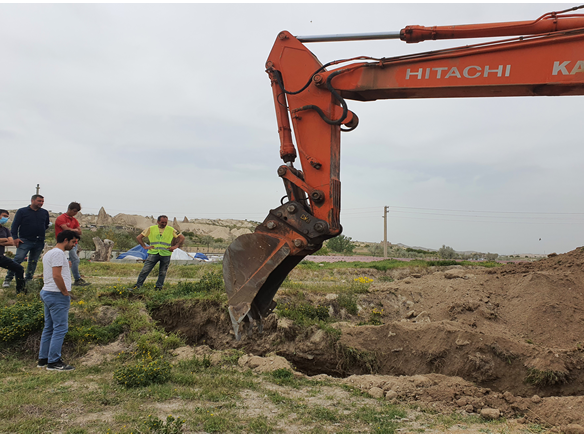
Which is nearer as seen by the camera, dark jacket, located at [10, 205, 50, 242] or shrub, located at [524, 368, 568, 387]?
shrub, located at [524, 368, 568, 387]

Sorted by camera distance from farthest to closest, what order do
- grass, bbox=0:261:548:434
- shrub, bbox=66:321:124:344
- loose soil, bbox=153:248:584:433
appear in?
shrub, bbox=66:321:124:344
loose soil, bbox=153:248:584:433
grass, bbox=0:261:548:434

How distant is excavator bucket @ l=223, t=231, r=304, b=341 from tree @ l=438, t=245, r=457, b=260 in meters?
30.8

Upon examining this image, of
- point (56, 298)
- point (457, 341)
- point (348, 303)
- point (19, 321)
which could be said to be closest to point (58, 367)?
point (56, 298)

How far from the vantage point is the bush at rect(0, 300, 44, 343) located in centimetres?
639

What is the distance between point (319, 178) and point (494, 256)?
1603 inches

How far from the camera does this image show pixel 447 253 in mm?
33406

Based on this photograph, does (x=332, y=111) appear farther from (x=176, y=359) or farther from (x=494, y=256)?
(x=494, y=256)

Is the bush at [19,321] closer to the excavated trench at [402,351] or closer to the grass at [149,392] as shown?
the grass at [149,392]

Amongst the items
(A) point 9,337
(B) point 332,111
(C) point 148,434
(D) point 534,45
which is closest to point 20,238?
(A) point 9,337

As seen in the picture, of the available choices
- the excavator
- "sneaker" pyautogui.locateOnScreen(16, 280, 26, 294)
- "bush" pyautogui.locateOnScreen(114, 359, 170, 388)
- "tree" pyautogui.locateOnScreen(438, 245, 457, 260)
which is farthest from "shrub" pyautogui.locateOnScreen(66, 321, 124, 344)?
"tree" pyautogui.locateOnScreen(438, 245, 457, 260)

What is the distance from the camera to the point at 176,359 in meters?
6.10

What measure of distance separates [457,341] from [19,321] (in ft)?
25.1

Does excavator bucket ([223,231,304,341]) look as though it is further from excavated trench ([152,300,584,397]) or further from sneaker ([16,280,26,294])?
sneaker ([16,280,26,294])

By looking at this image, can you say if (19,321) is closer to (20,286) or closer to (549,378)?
(20,286)
